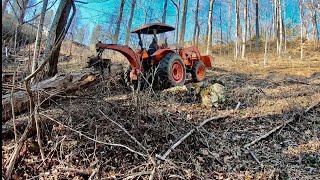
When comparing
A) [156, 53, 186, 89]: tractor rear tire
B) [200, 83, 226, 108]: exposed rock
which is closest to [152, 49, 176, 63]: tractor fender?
[156, 53, 186, 89]: tractor rear tire

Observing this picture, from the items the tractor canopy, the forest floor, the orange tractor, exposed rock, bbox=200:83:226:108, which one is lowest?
the forest floor

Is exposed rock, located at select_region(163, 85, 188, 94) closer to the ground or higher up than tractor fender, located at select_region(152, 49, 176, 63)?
closer to the ground

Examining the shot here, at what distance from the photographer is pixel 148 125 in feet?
13.7

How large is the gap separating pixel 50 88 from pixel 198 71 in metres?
5.51

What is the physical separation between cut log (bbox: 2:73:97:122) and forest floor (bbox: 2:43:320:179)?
0.64 feet

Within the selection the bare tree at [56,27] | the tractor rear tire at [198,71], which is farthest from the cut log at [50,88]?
the tractor rear tire at [198,71]

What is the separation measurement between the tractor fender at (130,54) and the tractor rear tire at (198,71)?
2.50m

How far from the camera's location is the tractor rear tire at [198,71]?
8.91 metres

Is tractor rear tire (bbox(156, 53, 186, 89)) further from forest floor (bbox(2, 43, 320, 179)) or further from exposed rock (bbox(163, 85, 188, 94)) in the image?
forest floor (bbox(2, 43, 320, 179))

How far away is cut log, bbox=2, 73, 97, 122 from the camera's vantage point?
3.76 m

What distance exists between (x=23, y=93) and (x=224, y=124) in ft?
10.9

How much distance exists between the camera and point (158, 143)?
3957 millimetres

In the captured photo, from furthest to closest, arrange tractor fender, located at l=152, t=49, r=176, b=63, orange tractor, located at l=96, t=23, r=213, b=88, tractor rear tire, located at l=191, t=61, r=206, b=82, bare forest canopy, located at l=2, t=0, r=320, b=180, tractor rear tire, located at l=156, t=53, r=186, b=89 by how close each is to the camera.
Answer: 1. tractor rear tire, located at l=191, t=61, r=206, b=82
2. tractor fender, located at l=152, t=49, r=176, b=63
3. tractor rear tire, located at l=156, t=53, r=186, b=89
4. orange tractor, located at l=96, t=23, r=213, b=88
5. bare forest canopy, located at l=2, t=0, r=320, b=180

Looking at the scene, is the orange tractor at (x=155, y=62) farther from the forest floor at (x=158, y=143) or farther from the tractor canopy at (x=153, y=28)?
the forest floor at (x=158, y=143)
